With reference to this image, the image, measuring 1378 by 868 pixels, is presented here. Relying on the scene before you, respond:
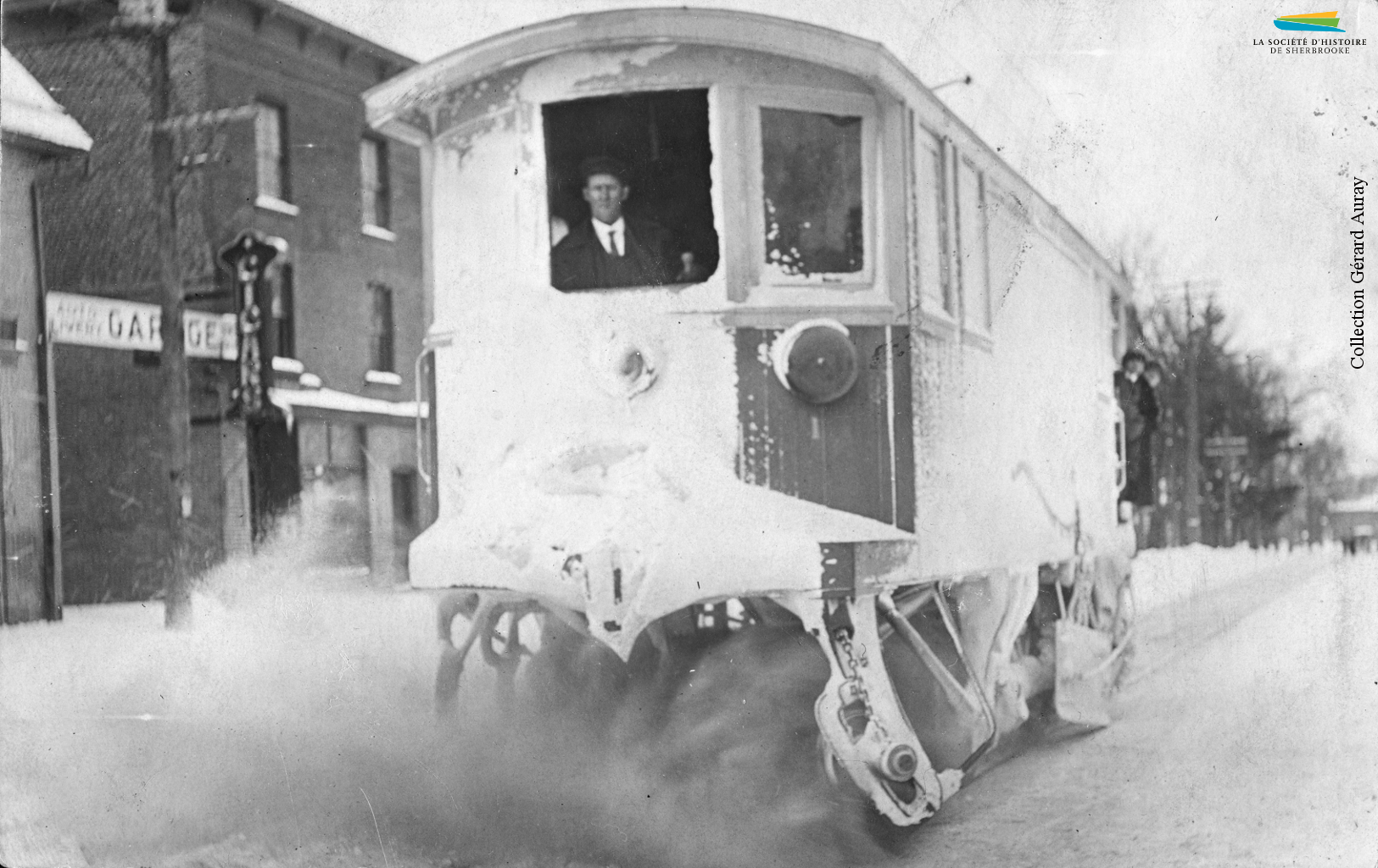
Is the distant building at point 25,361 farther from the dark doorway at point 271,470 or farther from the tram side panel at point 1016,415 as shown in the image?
the tram side panel at point 1016,415

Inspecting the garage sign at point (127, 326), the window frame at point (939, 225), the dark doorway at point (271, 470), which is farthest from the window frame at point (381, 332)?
the window frame at point (939, 225)

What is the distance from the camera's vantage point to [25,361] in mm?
4523

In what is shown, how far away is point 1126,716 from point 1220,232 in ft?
4.60

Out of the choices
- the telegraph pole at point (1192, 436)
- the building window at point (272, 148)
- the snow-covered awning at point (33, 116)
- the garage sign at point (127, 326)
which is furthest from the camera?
the snow-covered awning at point (33, 116)

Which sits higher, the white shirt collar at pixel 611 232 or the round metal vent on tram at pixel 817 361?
the white shirt collar at pixel 611 232

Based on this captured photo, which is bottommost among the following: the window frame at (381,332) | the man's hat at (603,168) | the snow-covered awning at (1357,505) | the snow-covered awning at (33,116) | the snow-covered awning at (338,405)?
the snow-covered awning at (1357,505)

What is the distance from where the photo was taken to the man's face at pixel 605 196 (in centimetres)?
355

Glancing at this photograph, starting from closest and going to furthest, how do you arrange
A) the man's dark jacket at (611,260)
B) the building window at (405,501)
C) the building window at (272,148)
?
1. the man's dark jacket at (611,260)
2. the building window at (405,501)
3. the building window at (272,148)

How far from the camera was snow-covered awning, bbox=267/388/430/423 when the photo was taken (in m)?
3.90

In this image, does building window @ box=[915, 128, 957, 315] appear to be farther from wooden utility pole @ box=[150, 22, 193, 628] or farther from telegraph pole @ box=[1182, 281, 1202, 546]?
wooden utility pole @ box=[150, 22, 193, 628]

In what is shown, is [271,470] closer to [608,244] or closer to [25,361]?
[25,361]

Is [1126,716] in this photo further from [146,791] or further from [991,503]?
[146,791]

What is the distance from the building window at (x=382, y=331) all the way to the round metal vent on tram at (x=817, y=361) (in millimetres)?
1245

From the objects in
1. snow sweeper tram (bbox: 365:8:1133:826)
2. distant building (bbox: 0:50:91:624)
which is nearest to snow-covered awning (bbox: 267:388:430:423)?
snow sweeper tram (bbox: 365:8:1133:826)
